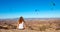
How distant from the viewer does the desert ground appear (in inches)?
179

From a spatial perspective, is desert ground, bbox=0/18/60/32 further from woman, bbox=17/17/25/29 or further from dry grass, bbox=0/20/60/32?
woman, bbox=17/17/25/29

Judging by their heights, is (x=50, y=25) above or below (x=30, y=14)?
below

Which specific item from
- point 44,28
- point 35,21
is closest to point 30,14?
point 35,21

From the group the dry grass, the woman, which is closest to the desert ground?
the dry grass

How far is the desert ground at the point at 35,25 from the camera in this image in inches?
179

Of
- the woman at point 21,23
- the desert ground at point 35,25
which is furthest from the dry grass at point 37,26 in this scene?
the woman at point 21,23

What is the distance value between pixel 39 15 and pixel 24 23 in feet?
1.64

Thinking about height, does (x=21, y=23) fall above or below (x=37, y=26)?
above

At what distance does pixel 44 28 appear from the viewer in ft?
15.2

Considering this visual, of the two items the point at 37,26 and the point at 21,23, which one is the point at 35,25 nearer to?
the point at 37,26

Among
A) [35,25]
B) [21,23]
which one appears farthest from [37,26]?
[21,23]

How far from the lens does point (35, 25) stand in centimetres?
471

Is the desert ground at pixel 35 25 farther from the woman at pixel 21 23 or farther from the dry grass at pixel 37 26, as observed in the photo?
the woman at pixel 21 23

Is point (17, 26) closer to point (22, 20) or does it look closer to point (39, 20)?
point (22, 20)
